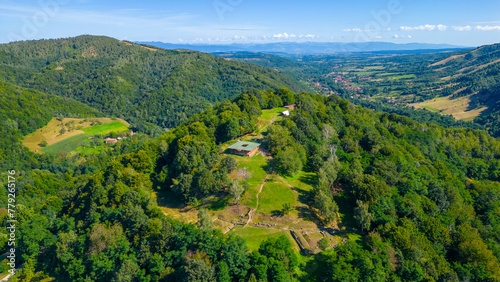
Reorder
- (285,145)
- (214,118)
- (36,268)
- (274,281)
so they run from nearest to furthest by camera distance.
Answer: (274,281), (36,268), (285,145), (214,118)

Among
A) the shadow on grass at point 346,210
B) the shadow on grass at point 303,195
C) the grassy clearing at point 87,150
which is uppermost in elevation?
the shadow on grass at point 303,195

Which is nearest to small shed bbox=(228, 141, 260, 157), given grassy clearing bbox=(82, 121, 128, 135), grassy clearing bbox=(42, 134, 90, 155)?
grassy clearing bbox=(42, 134, 90, 155)

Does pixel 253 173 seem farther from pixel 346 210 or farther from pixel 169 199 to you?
pixel 346 210

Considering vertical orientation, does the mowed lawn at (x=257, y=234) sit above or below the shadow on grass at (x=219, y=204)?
below

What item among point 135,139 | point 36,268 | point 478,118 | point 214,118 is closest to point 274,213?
point 214,118

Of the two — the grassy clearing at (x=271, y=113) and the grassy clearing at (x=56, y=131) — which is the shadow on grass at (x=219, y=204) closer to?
the grassy clearing at (x=271, y=113)

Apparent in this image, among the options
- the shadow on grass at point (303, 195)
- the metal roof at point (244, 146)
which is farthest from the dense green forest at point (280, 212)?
the metal roof at point (244, 146)

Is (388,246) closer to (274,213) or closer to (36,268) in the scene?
(274,213)
